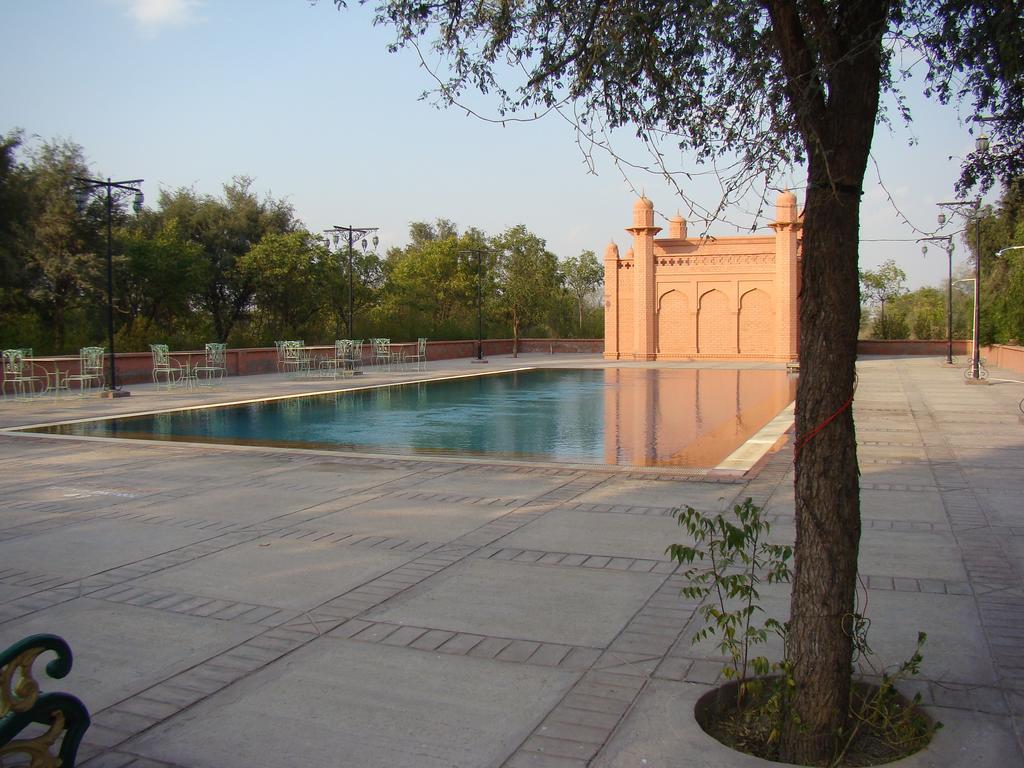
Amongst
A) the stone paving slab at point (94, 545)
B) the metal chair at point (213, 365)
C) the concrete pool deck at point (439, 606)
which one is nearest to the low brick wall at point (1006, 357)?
the concrete pool deck at point (439, 606)

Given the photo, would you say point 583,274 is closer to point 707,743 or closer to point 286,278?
point 286,278

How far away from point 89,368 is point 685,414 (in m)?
13.9

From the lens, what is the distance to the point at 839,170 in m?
3.16

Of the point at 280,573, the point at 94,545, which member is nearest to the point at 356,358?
the point at 94,545

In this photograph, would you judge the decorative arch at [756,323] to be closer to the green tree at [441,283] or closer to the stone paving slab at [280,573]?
the green tree at [441,283]

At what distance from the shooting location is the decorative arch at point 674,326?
41844mm

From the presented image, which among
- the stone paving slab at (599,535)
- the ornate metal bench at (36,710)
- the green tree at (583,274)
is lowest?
the stone paving slab at (599,535)

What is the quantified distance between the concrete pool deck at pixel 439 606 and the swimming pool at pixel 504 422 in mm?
2182

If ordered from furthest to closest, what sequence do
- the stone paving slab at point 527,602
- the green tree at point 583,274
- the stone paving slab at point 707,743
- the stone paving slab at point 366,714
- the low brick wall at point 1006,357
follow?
the green tree at point 583,274 → the low brick wall at point 1006,357 → the stone paving slab at point 527,602 → the stone paving slab at point 366,714 → the stone paving slab at point 707,743

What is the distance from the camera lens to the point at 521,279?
48125 millimetres

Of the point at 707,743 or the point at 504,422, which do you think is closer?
the point at 707,743

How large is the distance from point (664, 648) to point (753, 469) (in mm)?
5530

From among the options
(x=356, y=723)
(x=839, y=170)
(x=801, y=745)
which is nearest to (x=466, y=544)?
(x=356, y=723)

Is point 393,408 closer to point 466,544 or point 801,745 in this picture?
point 466,544
